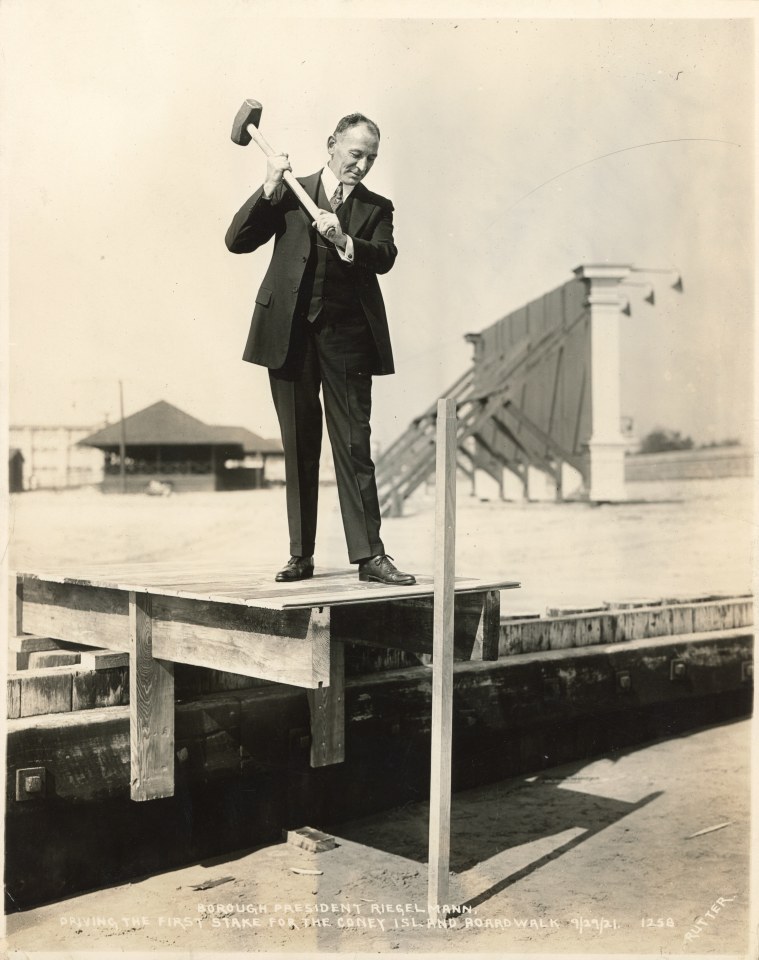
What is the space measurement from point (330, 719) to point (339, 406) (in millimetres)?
1878

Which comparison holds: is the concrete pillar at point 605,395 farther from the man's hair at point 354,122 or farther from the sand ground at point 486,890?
the man's hair at point 354,122

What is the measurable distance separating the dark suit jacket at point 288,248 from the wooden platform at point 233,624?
1.10m

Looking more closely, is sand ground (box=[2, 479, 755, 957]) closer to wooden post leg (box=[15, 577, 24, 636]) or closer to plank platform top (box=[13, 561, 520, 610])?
wooden post leg (box=[15, 577, 24, 636])

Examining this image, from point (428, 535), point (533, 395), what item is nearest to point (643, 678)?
point (428, 535)

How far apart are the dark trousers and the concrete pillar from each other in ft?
35.4

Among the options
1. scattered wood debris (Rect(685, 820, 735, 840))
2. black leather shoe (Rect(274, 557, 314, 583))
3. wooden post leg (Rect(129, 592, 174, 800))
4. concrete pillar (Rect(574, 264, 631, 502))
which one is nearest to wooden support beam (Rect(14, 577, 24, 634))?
wooden post leg (Rect(129, 592, 174, 800))

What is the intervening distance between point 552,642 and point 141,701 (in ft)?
10.5

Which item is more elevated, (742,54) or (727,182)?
(742,54)

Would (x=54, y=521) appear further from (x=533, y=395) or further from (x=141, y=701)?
(x=141, y=701)

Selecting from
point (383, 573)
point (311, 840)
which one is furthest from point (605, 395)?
point (383, 573)

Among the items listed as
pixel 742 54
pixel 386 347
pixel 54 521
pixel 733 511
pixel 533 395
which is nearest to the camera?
pixel 386 347

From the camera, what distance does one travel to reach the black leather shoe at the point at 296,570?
497 centimetres

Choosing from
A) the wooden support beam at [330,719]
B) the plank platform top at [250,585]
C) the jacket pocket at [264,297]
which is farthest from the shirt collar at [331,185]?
the wooden support beam at [330,719]

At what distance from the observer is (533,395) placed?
55.7ft
